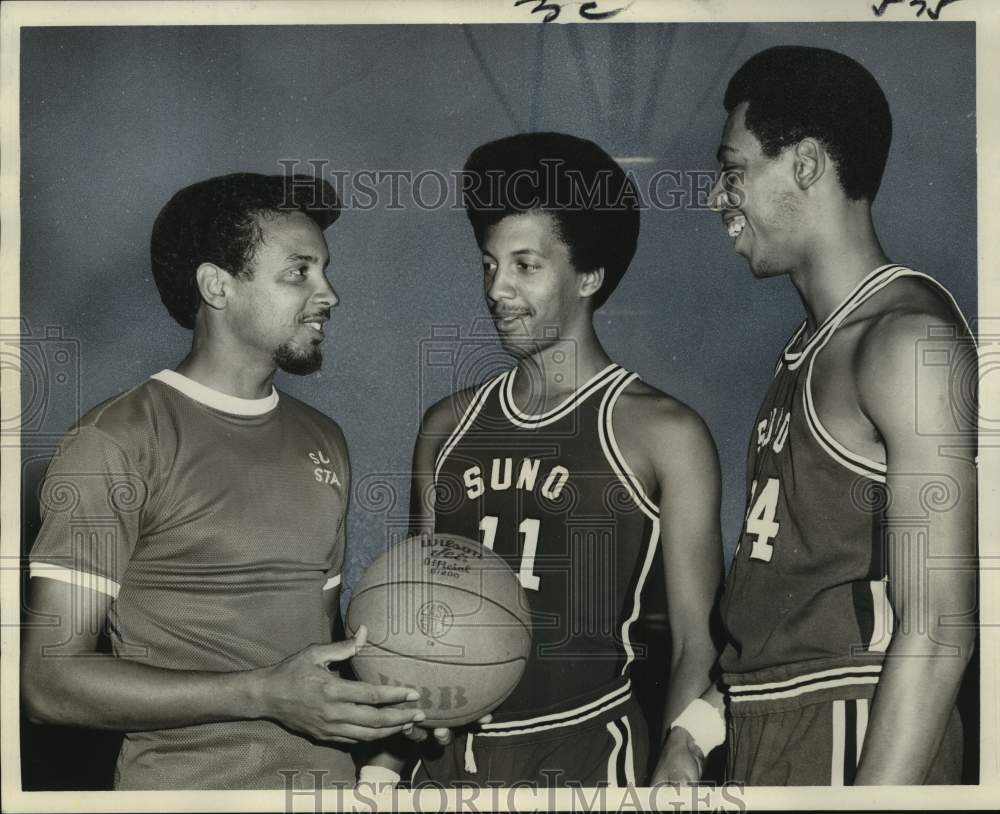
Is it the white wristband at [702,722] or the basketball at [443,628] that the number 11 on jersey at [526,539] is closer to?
the basketball at [443,628]

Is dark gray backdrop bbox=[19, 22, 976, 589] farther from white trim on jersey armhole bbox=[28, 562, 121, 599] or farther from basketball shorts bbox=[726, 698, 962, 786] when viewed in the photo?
basketball shorts bbox=[726, 698, 962, 786]

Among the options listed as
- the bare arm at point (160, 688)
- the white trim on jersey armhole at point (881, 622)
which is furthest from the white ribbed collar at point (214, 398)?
the white trim on jersey armhole at point (881, 622)

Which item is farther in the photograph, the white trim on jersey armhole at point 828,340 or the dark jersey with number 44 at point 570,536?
the dark jersey with number 44 at point 570,536

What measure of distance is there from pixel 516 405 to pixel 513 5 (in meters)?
1.18

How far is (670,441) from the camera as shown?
10.5 feet

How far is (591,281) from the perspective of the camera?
3279mm

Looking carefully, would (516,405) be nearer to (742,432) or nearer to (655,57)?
(742,432)

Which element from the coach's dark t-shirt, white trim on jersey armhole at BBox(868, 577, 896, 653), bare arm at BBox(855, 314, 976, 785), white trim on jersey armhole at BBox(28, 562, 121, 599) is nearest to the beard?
the coach's dark t-shirt

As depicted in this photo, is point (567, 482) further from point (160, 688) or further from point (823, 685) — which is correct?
point (160, 688)

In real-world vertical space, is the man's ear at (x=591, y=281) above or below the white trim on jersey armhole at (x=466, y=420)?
above

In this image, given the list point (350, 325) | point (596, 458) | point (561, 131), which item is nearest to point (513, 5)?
point (561, 131)

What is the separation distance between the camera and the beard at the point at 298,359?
10.7 ft

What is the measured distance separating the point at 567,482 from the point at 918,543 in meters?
0.97

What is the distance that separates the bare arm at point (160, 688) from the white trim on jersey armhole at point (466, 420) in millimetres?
596
